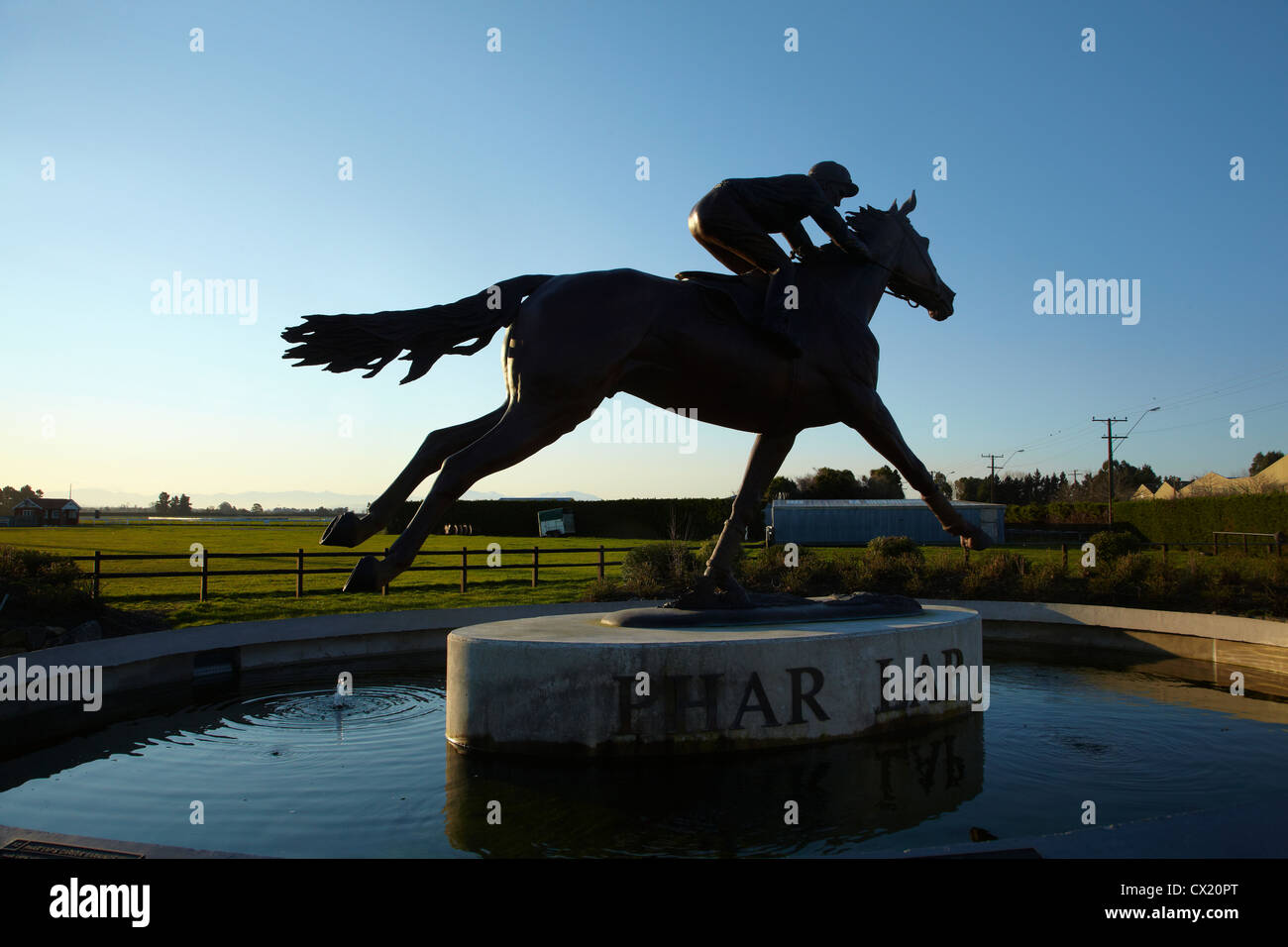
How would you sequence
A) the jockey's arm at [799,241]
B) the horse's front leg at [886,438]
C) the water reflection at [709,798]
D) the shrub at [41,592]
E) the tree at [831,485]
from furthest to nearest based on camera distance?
the tree at [831,485]
the shrub at [41,592]
the jockey's arm at [799,241]
the horse's front leg at [886,438]
the water reflection at [709,798]

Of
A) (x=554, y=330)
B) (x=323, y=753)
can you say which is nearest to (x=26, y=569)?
(x=323, y=753)

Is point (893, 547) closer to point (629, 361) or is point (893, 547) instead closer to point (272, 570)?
point (629, 361)

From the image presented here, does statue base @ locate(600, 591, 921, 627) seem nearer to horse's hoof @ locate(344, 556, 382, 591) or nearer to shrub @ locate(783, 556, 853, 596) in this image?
horse's hoof @ locate(344, 556, 382, 591)

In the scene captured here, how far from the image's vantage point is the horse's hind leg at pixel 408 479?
4852 mm

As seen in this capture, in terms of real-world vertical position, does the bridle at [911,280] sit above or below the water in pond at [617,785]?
above

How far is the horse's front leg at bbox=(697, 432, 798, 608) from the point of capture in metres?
6.85

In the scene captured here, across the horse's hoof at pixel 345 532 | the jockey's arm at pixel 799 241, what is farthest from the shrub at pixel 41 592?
the jockey's arm at pixel 799 241

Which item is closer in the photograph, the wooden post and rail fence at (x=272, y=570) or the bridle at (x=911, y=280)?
the bridle at (x=911, y=280)

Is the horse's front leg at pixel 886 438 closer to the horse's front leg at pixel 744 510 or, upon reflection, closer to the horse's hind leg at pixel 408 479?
the horse's front leg at pixel 744 510

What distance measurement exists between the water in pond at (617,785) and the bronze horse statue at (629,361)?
4.02 ft

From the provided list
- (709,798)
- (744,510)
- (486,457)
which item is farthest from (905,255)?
(709,798)

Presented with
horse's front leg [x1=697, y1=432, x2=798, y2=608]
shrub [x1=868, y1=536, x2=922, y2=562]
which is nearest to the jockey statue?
horse's front leg [x1=697, y1=432, x2=798, y2=608]
